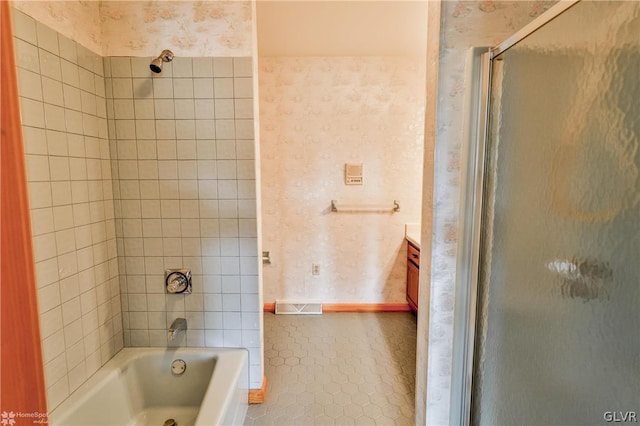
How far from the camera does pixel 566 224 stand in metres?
0.82

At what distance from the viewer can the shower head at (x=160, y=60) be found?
1.44 meters

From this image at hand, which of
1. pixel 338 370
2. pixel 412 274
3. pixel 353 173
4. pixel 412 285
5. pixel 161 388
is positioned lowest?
pixel 338 370

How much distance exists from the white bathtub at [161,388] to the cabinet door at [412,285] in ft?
5.49

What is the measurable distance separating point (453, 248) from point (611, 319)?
569mm

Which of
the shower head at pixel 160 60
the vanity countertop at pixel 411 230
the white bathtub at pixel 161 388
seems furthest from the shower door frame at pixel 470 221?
the vanity countertop at pixel 411 230

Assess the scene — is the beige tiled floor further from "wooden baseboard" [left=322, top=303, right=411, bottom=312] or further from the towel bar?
the towel bar

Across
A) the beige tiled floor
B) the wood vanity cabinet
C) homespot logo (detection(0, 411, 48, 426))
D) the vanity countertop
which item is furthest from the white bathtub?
the vanity countertop

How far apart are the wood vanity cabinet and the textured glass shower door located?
1496mm

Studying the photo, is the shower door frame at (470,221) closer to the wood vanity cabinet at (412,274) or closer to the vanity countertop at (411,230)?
the wood vanity cabinet at (412,274)

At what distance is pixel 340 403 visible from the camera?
176cm

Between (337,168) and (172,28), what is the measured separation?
1.69m

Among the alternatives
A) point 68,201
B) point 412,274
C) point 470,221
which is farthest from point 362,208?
point 68,201

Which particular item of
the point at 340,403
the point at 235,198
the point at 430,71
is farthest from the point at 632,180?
the point at 340,403

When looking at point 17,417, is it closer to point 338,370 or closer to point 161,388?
point 161,388
